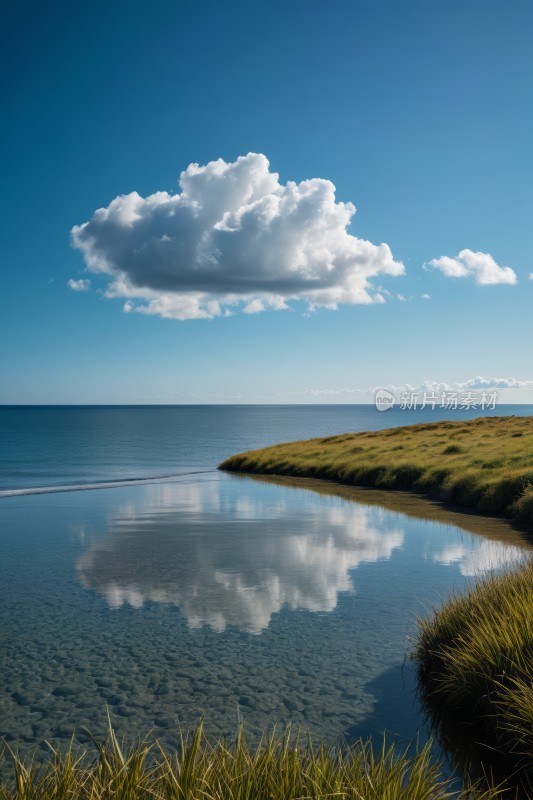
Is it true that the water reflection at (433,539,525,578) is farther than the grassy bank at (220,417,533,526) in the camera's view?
No

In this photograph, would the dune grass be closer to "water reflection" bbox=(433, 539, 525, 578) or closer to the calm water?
the calm water

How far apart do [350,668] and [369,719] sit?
1.68 m

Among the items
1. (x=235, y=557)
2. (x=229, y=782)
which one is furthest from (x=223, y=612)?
(x=229, y=782)

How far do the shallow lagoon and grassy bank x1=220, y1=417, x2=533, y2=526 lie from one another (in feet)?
10.8

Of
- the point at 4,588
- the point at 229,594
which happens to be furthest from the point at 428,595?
the point at 4,588

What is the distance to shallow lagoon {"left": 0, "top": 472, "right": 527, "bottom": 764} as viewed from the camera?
8.66m

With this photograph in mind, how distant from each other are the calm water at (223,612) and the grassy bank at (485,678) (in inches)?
20.2

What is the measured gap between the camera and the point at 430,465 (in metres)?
37.8

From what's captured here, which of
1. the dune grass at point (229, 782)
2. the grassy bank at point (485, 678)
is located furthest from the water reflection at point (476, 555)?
the dune grass at point (229, 782)

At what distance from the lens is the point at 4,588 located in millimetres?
15312

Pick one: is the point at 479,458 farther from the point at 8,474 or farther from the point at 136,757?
the point at 8,474

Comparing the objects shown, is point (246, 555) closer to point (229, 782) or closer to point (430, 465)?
point (229, 782)

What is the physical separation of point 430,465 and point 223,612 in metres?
27.0

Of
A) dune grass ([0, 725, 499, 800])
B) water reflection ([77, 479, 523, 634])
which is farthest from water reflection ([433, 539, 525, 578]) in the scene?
dune grass ([0, 725, 499, 800])
